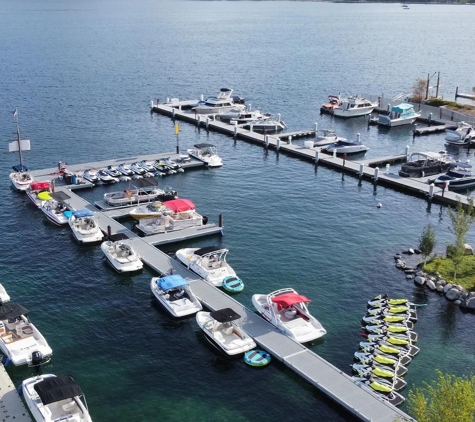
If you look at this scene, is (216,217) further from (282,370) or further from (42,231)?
(282,370)

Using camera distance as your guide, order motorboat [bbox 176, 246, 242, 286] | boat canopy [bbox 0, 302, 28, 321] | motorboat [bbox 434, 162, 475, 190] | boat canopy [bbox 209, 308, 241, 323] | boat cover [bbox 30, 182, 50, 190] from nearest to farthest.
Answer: boat canopy [bbox 0, 302, 28, 321], boat canopy [bbox 209, 308, 241, 323], motorboat [bbox 176, 246, 242, 286], boat cover [bbox 30, 182, 50, 190], motorboat [bbox 434, 162, 475, 190]

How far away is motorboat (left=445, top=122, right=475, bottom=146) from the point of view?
9069 centimetres

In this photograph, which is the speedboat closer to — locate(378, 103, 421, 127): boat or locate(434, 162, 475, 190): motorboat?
locate(434, 162, 475, 190): motorboat

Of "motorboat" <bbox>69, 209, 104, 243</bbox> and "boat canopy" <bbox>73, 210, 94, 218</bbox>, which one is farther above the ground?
"boat canopy" <bbox>73, 210, 94, 218</bbox>

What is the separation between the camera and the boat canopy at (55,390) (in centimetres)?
3122

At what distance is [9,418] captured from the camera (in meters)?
32.1

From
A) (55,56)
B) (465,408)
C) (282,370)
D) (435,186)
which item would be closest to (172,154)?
(435,186)

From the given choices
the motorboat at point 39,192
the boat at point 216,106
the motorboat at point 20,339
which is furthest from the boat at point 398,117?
the motorboat at point 20,339

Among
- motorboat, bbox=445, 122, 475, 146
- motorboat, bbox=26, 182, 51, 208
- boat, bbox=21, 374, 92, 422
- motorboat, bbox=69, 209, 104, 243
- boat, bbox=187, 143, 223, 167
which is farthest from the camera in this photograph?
motorboat, bbox=445, 122, 475, 146

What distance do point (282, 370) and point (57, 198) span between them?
113 feet

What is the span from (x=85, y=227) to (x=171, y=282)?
1644 centimetres

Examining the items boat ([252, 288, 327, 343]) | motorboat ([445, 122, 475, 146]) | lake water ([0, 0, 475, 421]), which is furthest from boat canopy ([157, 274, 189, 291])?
motorboat ([445, 122, 475, 146])

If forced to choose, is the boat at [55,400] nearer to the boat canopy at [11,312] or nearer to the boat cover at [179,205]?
the boat canopy at [11,312]

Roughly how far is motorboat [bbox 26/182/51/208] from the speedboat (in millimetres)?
1075
